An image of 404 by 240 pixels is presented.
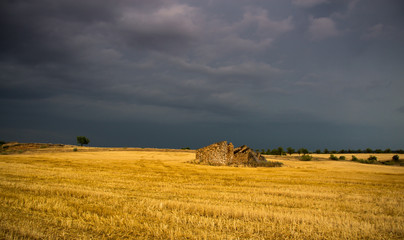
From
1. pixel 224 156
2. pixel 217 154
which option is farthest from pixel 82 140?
pixel 224 156

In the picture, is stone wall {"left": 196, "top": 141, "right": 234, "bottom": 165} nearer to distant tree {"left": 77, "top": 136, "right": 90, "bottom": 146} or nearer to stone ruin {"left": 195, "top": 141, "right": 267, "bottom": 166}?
stone ruin {"left": 195, "top": 141, "right": 267, "bottom": 166}

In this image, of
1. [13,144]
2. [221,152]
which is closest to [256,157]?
[221,152]

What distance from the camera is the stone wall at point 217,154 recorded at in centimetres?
2755

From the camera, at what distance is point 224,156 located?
27.8 meters

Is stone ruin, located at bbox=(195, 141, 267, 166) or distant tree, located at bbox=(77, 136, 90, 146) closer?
stone ruin, located at bbox=(195, 141, 267, 166)

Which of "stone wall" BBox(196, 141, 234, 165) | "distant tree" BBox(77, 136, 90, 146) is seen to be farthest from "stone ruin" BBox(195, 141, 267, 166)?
"distant tree" BBox(77, 136, 90, 146)

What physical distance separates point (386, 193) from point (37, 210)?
42.3ft

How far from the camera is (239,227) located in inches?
206

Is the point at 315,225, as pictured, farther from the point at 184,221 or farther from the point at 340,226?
the point at 184,221

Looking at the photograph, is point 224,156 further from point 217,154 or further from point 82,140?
point 82,140

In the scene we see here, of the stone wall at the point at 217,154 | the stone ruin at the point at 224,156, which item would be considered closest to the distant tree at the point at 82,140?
the stone ruin at the point at 224,156

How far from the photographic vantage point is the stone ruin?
2755 cm

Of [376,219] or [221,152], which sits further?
[221,152]

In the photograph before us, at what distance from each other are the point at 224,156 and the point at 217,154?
85 centimetres
